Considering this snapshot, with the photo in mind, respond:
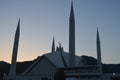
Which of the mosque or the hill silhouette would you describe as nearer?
the mosque

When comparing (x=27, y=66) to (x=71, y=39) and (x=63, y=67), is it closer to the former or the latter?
(x=71, y=39)

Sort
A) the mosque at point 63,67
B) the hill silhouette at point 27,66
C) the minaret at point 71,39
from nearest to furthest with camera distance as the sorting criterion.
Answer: the mosque at point 63,67
the minaret at point 71,39
the hill silhouette at point 27,66

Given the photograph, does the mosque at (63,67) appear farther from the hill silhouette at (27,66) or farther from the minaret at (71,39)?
the hill silhouette at (27,66)

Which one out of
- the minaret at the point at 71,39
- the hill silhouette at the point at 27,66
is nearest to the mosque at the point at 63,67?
the minaret at the point at 71,39

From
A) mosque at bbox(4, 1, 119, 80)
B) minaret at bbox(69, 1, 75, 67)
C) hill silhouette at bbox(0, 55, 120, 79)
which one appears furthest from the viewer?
hill silhouette at bbox(0, 55, 120, 79)

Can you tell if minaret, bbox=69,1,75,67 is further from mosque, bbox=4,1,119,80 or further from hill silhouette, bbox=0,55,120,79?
hill silhouette, bbox=0,55,120,79

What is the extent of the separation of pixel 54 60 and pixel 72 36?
33.7 feet

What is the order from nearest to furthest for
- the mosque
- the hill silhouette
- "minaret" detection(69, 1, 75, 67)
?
the mosque → "minaret" detection(69, 1, 75, 67) → the hill silhouette

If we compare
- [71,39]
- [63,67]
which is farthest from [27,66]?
[63,67]

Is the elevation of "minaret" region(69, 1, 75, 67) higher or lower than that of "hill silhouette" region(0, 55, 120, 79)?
higher

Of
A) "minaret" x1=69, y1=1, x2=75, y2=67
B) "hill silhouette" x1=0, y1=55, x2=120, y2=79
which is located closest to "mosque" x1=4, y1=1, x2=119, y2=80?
"minaret" x1=69, y1=1, x2=75, y2=67

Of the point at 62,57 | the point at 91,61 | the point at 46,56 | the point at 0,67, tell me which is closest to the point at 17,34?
the point at 46,56

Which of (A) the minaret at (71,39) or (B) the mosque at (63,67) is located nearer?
(B) the mosque at (63,67)

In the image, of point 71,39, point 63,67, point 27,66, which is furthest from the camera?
point 27,66
